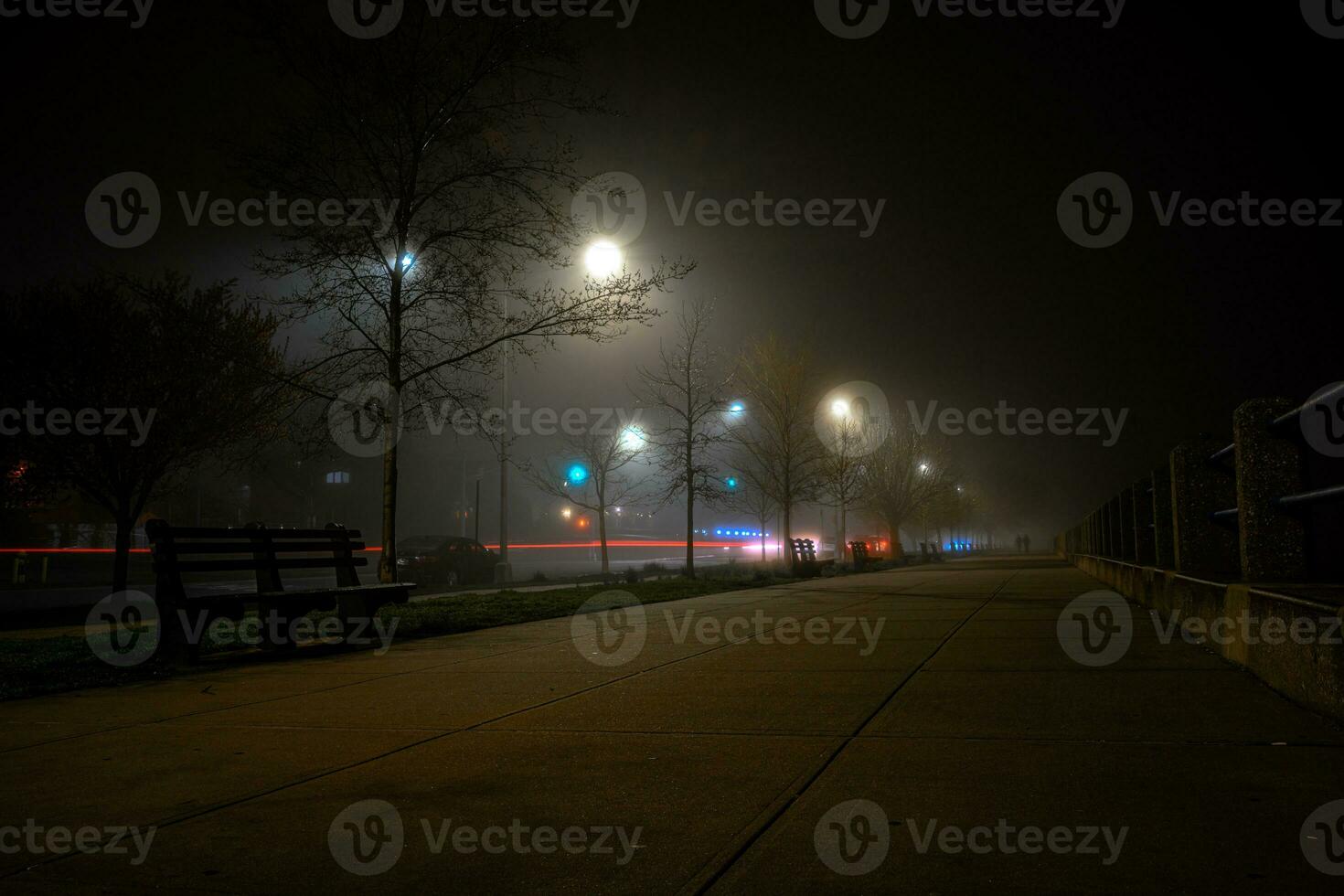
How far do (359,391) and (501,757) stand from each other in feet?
37.6

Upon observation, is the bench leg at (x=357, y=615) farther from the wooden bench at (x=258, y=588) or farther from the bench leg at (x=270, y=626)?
the bench leg at (x=270, y=626)

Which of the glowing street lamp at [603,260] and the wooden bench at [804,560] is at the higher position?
the glowing street lamp at [603,260]

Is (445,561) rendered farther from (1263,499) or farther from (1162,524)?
(1263,499)

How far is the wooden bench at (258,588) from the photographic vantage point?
782 centimetres

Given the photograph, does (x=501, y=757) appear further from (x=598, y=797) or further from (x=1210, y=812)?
(x=1210, y=812)

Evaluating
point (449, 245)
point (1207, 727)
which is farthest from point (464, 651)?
point (449, 245)

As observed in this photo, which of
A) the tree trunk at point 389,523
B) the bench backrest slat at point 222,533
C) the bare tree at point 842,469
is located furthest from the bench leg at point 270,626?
the bare tree at point 842,469

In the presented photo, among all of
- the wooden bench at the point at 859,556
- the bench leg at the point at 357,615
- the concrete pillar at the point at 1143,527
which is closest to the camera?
the bench leg at the point at 357,615

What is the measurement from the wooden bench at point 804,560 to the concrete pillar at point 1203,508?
1748 centimetres

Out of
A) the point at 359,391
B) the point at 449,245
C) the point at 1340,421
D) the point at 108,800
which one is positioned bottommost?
the point at 108,800

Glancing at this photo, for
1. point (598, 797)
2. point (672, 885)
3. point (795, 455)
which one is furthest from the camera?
point (795, 455)

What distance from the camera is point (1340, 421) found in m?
4.77

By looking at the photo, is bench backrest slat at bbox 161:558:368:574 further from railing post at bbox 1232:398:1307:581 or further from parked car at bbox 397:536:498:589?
parked car at bbox 397:536:498:589

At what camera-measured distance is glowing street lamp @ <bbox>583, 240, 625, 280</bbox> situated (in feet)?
50.6
